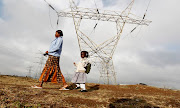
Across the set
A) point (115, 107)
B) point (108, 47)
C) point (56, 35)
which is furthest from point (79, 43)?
point (115, 107)

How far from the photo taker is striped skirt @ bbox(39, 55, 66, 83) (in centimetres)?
498

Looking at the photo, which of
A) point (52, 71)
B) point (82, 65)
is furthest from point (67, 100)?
→ point (82, 65)

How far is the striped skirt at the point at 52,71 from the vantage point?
16.3 feet

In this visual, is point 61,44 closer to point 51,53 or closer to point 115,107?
point 51,53

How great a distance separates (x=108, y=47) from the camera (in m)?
11.1

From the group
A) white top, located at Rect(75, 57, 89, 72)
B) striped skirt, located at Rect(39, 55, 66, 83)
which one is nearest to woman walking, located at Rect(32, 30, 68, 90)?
striped skirt, located at Rect(39, 55, 66, 83)

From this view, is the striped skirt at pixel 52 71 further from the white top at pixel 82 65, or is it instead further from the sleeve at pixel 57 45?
the white top at pixel 82 65

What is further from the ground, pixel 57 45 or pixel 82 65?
pixel 57 45

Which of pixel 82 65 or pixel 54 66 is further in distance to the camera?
pixel 82 65

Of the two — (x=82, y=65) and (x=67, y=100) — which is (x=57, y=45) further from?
(x=67, y=100)

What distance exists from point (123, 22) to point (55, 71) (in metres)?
7.54

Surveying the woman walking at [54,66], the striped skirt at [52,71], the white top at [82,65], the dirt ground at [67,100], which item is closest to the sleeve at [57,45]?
the woman walking at [54,66]

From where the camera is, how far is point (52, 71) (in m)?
5.07

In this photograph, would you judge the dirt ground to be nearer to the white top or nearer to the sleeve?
the white top
